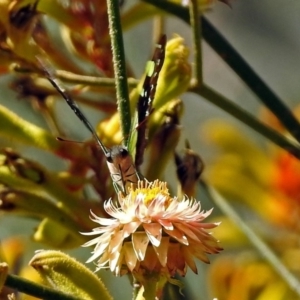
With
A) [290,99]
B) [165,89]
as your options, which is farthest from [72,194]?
[290,99]

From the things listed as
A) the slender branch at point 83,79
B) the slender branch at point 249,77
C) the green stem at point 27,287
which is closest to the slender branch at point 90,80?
the slender branch at point 83,79

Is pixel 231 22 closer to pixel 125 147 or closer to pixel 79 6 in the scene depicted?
pixel 79 6

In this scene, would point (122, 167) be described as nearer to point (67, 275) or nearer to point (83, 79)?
point (67, 275)

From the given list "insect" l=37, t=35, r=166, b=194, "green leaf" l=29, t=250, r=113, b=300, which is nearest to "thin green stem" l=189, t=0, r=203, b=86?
"insect" l=37, t=35, r=166, b=194

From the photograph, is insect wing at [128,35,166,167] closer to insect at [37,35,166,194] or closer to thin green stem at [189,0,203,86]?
insect at [37,35,166,194]

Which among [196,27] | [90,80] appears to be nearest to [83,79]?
[90,80]
